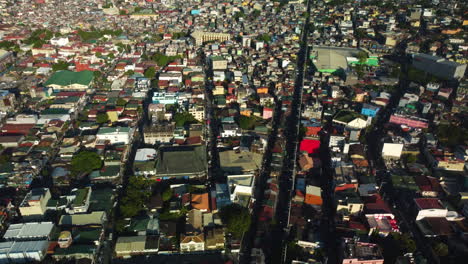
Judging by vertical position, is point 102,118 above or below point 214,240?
above

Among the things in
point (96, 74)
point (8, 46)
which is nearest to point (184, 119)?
point (96, 74)

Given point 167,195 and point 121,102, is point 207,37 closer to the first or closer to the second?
point 121,102

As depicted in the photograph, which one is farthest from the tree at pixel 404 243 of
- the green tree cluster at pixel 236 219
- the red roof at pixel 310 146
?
the red roof at pixel 310 146

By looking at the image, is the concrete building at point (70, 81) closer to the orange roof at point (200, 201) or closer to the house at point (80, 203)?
the house at point (80, 203)

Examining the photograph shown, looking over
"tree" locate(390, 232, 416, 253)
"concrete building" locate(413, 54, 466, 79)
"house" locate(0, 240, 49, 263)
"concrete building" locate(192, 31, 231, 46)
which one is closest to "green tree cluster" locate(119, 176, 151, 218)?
"house" locate(0, 240, 49, 263)

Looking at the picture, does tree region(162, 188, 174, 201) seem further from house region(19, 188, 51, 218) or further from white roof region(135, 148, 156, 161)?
house region(19, 188, 51, 218)

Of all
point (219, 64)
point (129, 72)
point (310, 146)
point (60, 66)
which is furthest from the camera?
point (219, 64)

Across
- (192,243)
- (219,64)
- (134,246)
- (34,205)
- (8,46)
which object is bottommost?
(134,246)
